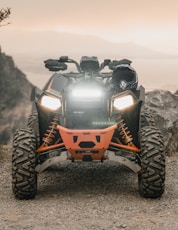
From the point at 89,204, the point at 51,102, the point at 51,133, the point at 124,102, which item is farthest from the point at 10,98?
the point at 89,204

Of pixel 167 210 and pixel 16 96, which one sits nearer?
pixel 167 210

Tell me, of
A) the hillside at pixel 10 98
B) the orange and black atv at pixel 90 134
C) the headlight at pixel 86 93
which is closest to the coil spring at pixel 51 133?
the orange and black atv at pixel 90 134

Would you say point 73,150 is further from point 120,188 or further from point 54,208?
point 120,188

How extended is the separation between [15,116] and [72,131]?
230 feet

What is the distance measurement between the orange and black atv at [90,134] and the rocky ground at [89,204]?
13.9 inches

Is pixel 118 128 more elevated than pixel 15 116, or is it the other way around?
pixel 118 128

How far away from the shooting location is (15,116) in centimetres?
7788

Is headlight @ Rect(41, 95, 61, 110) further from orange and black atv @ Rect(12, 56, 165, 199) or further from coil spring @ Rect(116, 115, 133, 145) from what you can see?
coil spring @ Rect(116, 115, 133, 145)

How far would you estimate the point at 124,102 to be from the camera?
8.75 metres

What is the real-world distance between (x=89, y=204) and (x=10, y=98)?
7042 cm

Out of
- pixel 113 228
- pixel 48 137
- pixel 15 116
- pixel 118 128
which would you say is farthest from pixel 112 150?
pixel 15 116

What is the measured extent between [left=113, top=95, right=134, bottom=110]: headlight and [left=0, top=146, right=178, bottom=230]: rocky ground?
1207mm

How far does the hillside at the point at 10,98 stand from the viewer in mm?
74625

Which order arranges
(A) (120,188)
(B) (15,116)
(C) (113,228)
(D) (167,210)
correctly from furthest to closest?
(B) (15,116) → (A) (120,188) → (D) (167,210) → (C) (113,228)
